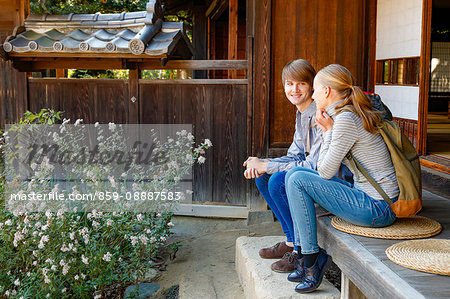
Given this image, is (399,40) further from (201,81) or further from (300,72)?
(201,81)

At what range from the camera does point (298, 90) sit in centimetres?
371

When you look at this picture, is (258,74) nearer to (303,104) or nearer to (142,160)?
(142,160)

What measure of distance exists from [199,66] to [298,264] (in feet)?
11.5

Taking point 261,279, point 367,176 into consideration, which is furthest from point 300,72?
point 261,279

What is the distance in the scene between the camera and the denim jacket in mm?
3590

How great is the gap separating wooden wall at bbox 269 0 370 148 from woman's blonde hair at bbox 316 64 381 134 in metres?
3.05

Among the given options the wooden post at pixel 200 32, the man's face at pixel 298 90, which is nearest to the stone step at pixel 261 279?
the man's face at pixel 298 90

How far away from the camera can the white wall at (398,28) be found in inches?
197

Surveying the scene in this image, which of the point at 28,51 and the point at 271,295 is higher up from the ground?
the point at 28,51

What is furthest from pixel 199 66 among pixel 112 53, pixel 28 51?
pixel 28 51

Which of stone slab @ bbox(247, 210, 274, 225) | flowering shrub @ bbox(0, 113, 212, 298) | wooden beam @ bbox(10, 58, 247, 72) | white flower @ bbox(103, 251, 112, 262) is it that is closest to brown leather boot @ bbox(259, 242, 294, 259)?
flowering shrub @ bbox(0, 113, 212, 298)

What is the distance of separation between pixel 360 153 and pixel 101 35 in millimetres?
4141

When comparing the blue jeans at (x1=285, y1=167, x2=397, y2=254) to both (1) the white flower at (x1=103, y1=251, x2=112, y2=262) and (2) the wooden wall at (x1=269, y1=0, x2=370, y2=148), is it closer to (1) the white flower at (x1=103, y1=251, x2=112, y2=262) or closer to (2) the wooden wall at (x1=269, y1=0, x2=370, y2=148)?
(1) the white flower at (x1=103, y1=251, x2=112, y2=262)

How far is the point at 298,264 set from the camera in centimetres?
342
